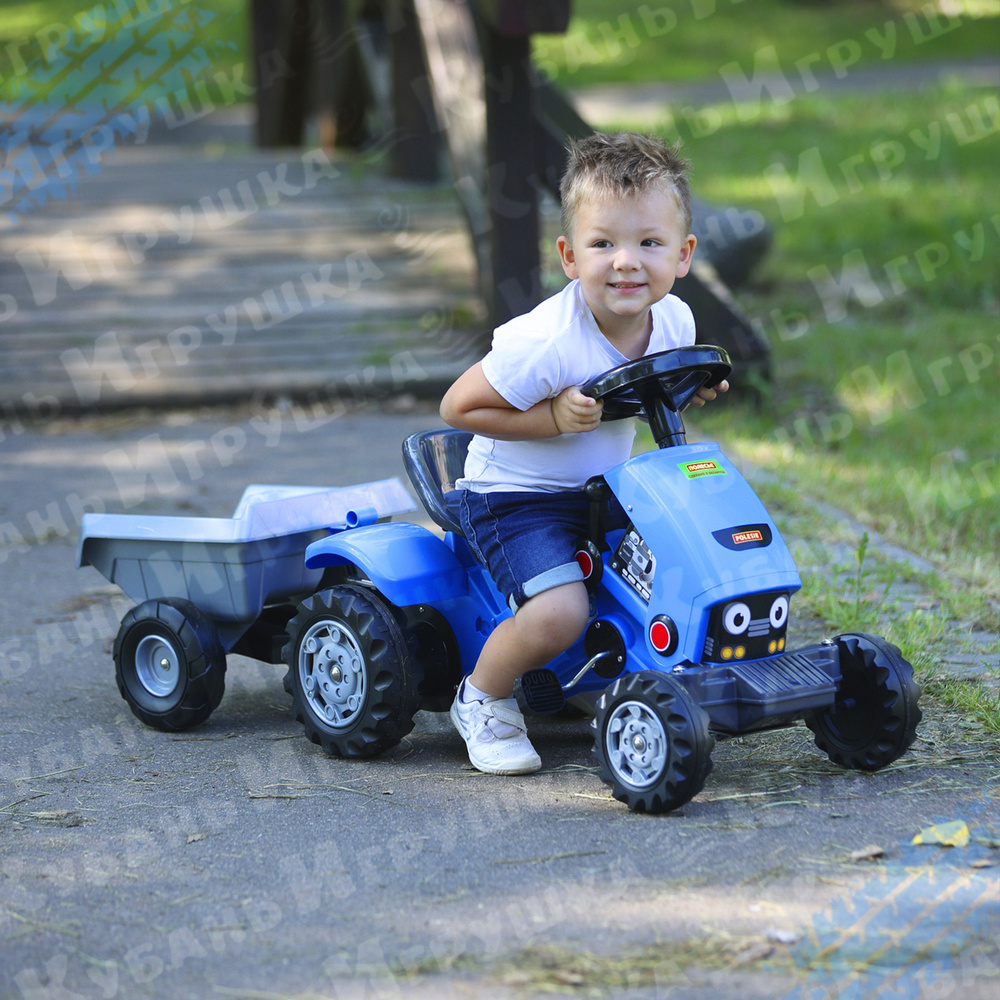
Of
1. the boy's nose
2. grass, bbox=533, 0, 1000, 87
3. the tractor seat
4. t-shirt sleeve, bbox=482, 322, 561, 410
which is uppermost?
grass, bbox=533, 0, 1000, 87

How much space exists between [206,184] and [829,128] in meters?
6.95

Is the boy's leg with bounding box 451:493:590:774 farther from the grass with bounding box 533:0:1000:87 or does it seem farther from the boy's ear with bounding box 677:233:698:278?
the grass with bounding box 533:0:1000:87

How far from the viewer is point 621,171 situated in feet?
9.59

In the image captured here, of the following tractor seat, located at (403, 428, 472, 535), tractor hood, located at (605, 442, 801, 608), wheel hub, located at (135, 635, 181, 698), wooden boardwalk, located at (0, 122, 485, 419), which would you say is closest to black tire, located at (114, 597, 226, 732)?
wheel hub, located at (135, 635, 181, 698)

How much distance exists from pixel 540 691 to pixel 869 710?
750 mm

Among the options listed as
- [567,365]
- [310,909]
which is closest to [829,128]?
[567,365]

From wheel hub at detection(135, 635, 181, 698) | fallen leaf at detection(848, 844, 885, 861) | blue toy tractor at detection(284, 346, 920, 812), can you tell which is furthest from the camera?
wheel hub at detection(135, 635, 181, 698)

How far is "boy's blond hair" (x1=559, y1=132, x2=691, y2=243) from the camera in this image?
115 inches

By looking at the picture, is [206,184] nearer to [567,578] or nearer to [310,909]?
[567,578]

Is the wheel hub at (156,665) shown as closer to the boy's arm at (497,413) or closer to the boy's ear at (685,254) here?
the boy's arm at (497,413)

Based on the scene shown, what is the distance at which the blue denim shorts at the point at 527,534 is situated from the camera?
3.01 metres

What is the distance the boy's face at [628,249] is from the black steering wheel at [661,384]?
151mm

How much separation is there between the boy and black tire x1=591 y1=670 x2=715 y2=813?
25 centimetres

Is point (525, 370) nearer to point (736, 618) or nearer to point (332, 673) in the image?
point (736, 618)
